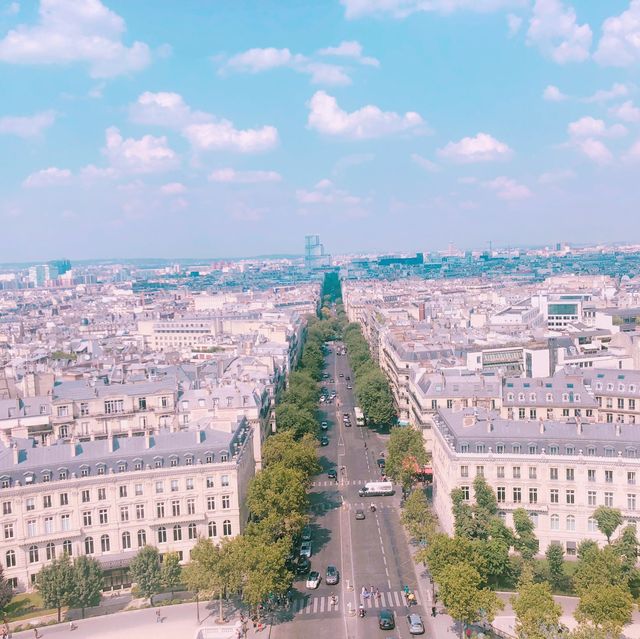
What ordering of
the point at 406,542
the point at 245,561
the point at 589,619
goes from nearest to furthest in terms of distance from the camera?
the point at 589,619
the point at 245,561
the point at 406,542

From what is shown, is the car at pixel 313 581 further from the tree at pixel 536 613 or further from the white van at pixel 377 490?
the white van at pixel 377 490

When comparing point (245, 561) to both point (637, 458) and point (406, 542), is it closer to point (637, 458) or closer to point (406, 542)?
point (406, 542)

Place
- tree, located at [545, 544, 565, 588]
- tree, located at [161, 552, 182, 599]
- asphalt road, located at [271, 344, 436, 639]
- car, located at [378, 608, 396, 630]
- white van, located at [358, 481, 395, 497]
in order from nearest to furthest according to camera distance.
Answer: car, located at [378, 608, 396, 630]
asphalt road, located at [271, 344, 436, 639]
tree, located at [545, 544, 565, 588]
tree, located at [161, 552, 182, 599]
white van, located at [358, 481, 395, 497]

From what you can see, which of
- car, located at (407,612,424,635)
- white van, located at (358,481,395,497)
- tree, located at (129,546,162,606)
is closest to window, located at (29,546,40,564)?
tree, located at (129,546,162,606)

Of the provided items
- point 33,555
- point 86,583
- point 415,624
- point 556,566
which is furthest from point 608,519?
point 33,555

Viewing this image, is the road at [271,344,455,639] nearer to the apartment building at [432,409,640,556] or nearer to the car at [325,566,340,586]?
the car at [325,566,340,586]

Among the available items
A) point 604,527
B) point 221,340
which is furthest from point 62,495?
point 221,340
